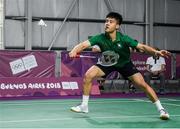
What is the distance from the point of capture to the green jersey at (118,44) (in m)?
7.16

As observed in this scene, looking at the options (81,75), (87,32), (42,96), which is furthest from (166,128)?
(87,32)

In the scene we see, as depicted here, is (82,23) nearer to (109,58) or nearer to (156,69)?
(156,69)

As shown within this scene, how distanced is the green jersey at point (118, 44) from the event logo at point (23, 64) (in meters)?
8.28

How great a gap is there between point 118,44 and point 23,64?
8485 mm

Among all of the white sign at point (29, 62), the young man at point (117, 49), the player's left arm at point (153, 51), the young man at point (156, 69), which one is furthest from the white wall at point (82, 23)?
the player's left arm at point (153, 51)

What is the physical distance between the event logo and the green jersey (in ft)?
27.2

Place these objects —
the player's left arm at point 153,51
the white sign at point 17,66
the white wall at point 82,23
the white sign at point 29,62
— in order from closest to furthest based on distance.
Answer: the player's left arm at point 153,51, the white sign at point 17,66, the white sign at point 29,62, the white wall at point 82,23

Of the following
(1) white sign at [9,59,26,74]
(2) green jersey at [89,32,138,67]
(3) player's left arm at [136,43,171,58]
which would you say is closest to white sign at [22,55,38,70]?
(1) white sign at [9,59,26,74]

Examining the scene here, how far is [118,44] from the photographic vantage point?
7180mm

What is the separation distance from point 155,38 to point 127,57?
14.3 meters

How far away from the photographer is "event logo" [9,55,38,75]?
15039 mm

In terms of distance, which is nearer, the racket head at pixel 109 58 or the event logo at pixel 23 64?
the racket head at pixel 109 58

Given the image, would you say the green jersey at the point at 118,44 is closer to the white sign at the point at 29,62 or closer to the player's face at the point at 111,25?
the player's face at the point at 111,25

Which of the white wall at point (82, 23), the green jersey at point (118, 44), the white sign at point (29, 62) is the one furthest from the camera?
the white wall at point (82, 23)
